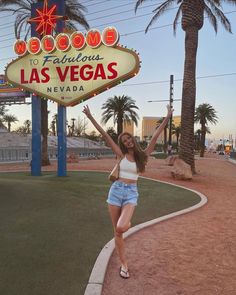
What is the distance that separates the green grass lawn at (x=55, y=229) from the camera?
4.63 meters

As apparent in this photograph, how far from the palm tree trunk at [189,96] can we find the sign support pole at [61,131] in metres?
6.95

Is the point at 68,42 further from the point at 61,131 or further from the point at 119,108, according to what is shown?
the point at 119,108

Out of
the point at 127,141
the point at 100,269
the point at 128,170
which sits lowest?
the point at 100,269

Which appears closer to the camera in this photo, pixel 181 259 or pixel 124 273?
pixel 124 273

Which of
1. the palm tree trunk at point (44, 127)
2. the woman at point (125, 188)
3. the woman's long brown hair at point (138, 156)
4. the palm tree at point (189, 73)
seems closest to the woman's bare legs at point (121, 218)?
the woman at point (125, 188)

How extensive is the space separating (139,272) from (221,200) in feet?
24.8

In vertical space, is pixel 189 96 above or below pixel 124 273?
above

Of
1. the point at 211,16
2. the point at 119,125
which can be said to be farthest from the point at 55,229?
the point at 119,125

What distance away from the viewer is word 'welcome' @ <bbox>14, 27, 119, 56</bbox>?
1487 cm

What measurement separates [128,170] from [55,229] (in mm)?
2910

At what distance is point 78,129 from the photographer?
103375 millimetres

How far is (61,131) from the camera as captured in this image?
16312 mm

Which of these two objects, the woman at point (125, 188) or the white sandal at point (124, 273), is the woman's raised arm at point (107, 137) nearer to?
the woman at point (125, 188)

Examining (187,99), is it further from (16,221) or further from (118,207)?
(118,207)
